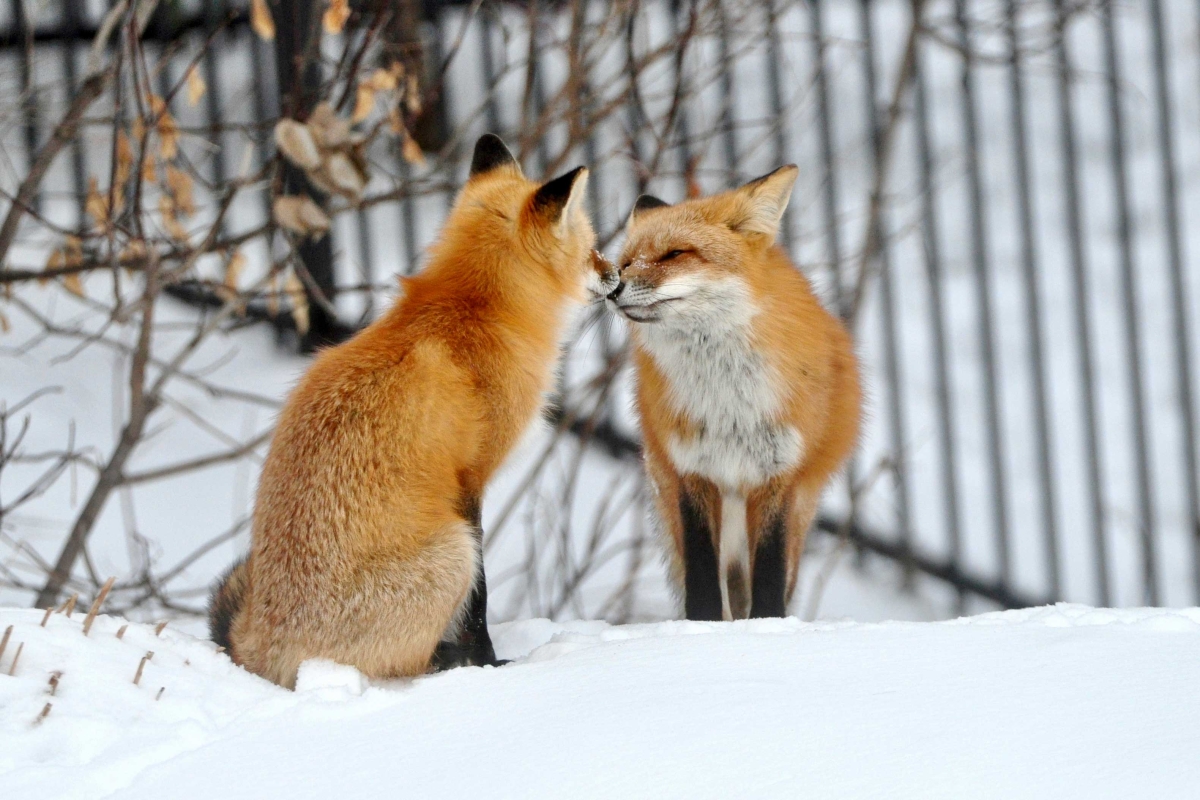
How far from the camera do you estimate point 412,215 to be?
5.34 m

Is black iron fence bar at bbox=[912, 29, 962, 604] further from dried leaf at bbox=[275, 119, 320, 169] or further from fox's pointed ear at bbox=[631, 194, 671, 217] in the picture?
dried leaf at bbox=[275, 119, 320, 169]

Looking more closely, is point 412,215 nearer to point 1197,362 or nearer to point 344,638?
point 344,638

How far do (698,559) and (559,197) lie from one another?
Result: 3.06 ft

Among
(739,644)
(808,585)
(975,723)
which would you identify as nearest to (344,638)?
(739,644)

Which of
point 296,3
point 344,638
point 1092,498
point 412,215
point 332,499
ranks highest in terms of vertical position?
point 296,3

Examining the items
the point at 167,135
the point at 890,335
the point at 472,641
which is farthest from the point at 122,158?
the point at 890,335

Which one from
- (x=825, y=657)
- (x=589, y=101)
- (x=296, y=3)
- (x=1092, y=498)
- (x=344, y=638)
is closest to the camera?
(x=825, y=657)

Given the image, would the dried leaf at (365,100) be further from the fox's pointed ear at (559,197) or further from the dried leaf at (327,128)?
the fox's pointed ear at (559,197)

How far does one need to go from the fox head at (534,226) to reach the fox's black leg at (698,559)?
594 mm

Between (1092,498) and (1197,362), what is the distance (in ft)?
7.03

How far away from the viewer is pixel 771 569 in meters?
2.86

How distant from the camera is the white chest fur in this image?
286cm

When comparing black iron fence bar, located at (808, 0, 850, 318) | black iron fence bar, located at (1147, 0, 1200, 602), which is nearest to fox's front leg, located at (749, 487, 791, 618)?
black iron fence bar, located at (808, 0, 850, 318)

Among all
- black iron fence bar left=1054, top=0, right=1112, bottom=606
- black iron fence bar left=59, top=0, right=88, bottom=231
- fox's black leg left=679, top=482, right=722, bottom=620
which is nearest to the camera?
fox's black leg left=679, top=482, right=722, bottom=620
